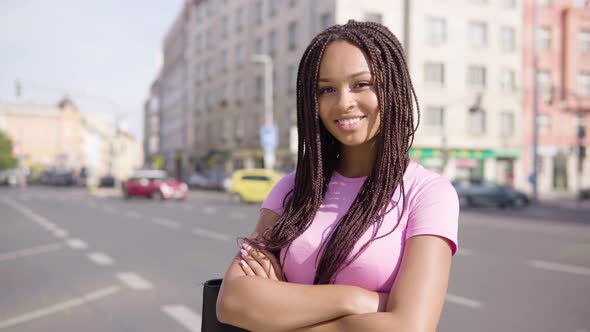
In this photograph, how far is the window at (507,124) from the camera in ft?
130

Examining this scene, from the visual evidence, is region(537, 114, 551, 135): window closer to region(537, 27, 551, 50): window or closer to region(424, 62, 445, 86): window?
region(537, 27, 551, 50): window

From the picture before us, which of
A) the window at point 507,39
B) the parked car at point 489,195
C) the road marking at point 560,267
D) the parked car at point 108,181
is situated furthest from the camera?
the parked car at point 108,181

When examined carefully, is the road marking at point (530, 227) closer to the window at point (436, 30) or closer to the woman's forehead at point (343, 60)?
the woman's forehead at point (343, 60)

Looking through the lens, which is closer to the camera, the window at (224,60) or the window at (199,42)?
the window at (224,60)

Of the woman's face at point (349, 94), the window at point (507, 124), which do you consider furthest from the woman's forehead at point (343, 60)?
the window at point (507, 124)

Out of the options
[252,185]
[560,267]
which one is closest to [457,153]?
→ [252,185]

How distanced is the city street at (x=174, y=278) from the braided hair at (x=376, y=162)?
138 inches

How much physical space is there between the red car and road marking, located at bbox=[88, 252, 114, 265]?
63.4 ft

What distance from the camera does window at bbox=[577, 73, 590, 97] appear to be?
4156 centimetres

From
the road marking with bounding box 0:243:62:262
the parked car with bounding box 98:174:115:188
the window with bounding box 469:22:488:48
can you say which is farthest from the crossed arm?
the parked car with bounding box 98:174:115:188

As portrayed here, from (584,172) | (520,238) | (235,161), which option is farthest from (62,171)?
(520,238)

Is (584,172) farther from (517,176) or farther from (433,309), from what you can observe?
(433,309)

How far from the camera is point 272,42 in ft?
144

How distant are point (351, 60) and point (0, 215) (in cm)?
1955
